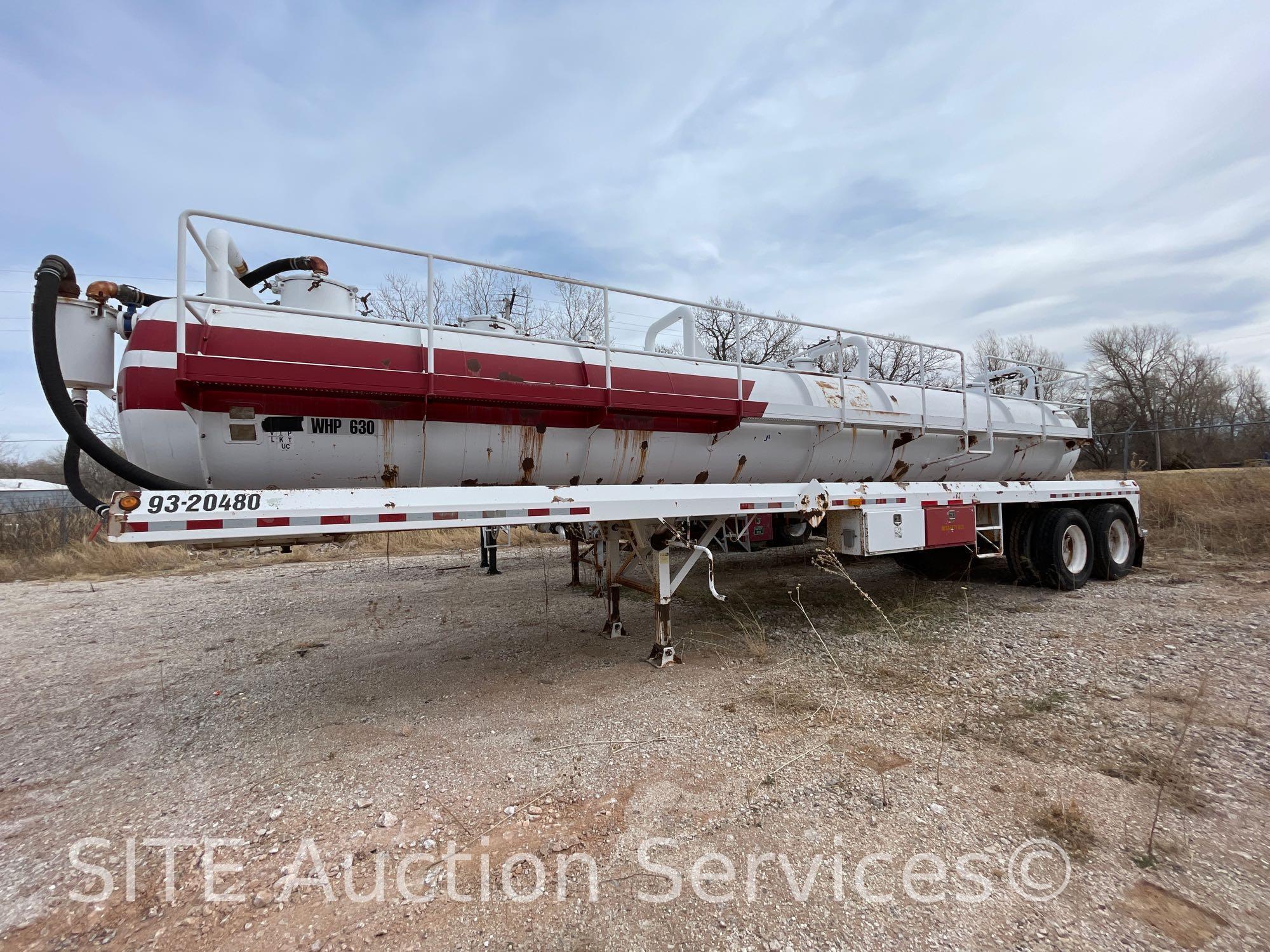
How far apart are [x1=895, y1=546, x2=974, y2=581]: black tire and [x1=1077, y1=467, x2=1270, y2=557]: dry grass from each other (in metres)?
5.53

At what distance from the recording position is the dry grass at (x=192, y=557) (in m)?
13.0

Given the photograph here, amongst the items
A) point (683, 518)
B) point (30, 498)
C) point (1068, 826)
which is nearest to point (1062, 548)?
point (683, 518)

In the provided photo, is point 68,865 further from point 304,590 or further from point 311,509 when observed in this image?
point 304,590

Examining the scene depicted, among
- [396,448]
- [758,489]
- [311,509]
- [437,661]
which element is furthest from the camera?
[437,661]

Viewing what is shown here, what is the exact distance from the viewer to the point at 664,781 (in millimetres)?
Result: 3346

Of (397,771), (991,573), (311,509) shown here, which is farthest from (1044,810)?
(991,573)

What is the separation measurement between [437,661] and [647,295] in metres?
3.99

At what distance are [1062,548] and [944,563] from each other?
1.47m

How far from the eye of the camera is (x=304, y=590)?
31.9ft

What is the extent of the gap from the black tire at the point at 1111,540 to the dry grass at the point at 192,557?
10489mm

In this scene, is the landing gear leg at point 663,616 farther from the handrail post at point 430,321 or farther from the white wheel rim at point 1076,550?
the white wheel rim at point 1076,550

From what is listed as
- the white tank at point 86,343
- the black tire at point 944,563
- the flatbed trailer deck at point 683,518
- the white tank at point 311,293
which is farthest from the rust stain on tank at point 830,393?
the white tank at point 86,343

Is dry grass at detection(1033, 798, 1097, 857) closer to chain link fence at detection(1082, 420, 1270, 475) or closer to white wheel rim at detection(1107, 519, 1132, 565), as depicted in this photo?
white wheel rim at detection(1107, 519, 1132, 565)

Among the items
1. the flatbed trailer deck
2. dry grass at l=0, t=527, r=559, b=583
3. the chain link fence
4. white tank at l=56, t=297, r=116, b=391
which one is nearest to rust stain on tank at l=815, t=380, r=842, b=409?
the flatbed trailer deck
